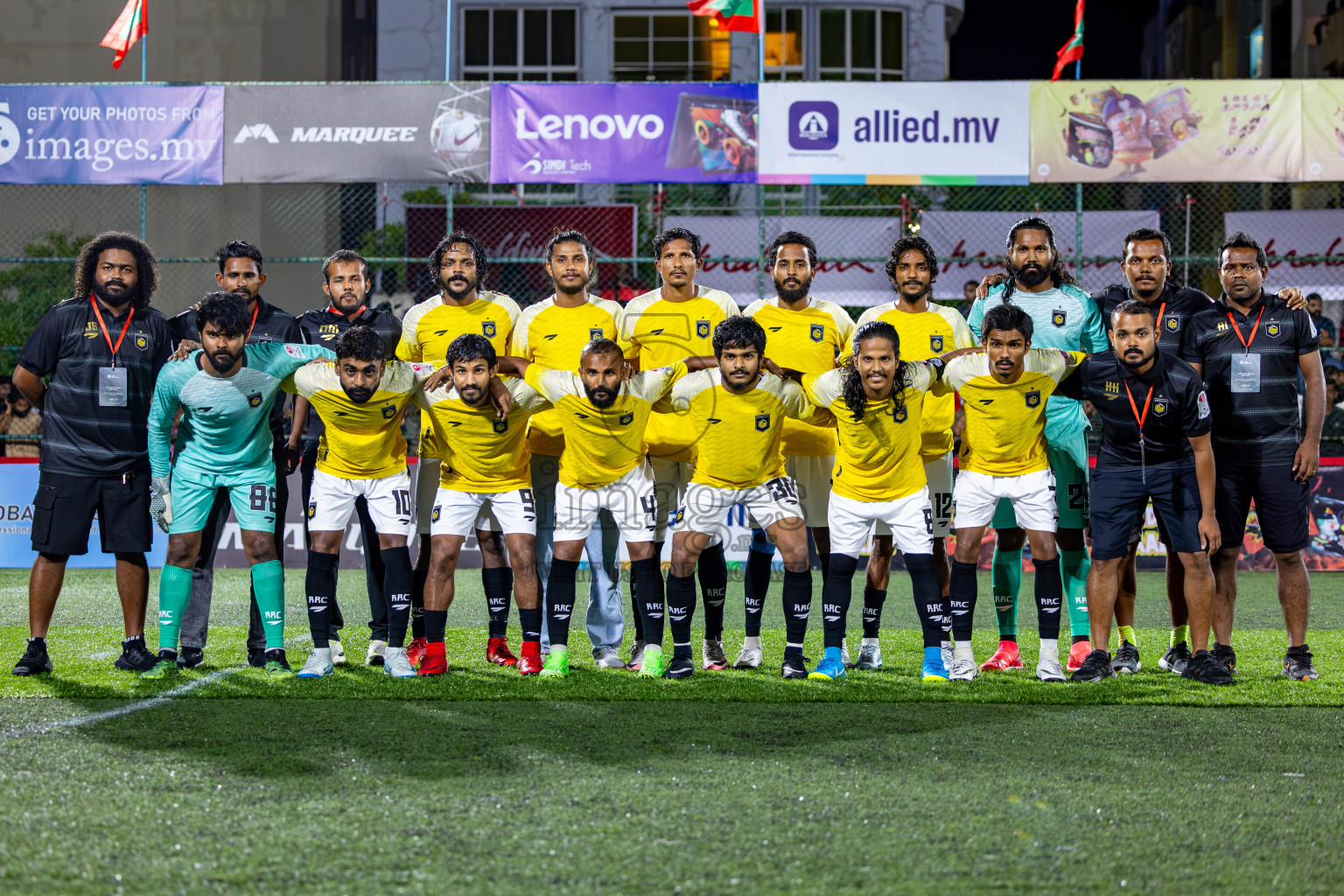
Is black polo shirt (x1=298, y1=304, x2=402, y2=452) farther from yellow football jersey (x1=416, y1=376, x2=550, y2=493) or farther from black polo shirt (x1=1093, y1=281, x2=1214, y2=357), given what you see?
black polo shirt (x1=1093, y1=281, x2=1214, y2=357)

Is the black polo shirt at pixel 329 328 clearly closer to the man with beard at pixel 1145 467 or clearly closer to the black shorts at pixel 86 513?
the black shorts at pixel 86 513

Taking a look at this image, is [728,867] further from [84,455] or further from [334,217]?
[334,217]

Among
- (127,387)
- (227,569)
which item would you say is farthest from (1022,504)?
(227,569)

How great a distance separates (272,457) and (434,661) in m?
1.33

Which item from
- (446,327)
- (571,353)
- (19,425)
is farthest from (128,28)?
(571,353)

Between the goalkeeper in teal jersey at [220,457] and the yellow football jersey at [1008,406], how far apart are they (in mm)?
3195

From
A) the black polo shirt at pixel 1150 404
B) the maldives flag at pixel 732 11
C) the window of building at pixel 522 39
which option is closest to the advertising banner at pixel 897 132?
the maldives flag at pixel 732 11

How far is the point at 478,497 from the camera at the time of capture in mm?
6203

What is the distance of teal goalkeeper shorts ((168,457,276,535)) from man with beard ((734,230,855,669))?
7.74 feet

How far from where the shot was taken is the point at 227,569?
40.0ft

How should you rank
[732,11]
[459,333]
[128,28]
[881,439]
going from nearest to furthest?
[881,439]
[459,333]
[732,11]
[128,28]

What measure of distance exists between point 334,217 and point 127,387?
13.5m

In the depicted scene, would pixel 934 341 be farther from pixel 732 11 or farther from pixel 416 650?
pixel 732 11

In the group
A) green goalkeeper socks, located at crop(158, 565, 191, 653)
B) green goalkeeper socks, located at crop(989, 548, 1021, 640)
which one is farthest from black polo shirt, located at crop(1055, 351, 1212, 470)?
green goalkeeper socks, located at crop(158, 565, 191, 653)
